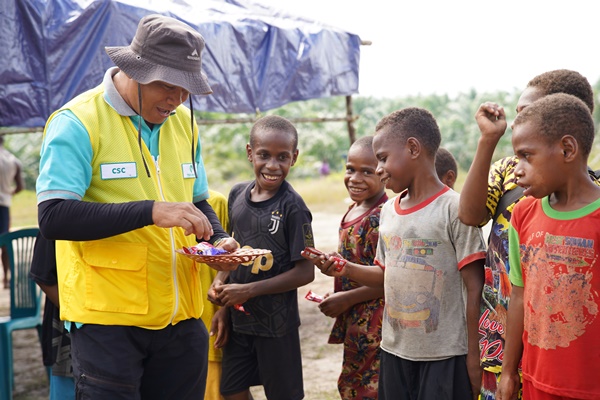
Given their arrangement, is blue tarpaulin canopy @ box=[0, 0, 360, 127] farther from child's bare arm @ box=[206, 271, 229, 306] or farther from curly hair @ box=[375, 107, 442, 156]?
curly hair @ box=[375, 107, 442, 156]

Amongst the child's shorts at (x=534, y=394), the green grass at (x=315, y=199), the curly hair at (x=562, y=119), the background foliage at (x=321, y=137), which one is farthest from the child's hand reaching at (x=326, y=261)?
the background foliage at (x=321, y=137)

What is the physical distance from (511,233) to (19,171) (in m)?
9.30

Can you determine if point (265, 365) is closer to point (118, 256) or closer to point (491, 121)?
point (118, 256)

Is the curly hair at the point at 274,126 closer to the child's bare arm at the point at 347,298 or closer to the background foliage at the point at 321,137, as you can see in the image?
the child's bare arm at the point at 347,298

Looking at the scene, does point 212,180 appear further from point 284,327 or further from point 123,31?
point 284,327

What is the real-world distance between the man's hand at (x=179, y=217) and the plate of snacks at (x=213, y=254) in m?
0.18

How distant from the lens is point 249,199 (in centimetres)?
398

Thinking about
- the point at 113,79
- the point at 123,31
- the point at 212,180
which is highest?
the point at 123,31

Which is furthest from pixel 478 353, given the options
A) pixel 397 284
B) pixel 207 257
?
pixel 207 257

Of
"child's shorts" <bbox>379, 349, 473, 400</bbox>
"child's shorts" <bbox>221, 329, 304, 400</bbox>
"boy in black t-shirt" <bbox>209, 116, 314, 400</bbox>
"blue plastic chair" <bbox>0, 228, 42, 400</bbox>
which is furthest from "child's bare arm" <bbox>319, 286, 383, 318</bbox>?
"blue plastic chair" <bbox>0, 228, 42, 400</bbox>

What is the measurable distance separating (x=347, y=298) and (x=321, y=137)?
861 inches

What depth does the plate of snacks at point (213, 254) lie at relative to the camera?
2.81 m

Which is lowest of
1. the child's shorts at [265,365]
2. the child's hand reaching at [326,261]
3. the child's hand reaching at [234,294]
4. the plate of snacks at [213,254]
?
the child's shorts at [265,365]

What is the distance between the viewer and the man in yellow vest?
2582mm
